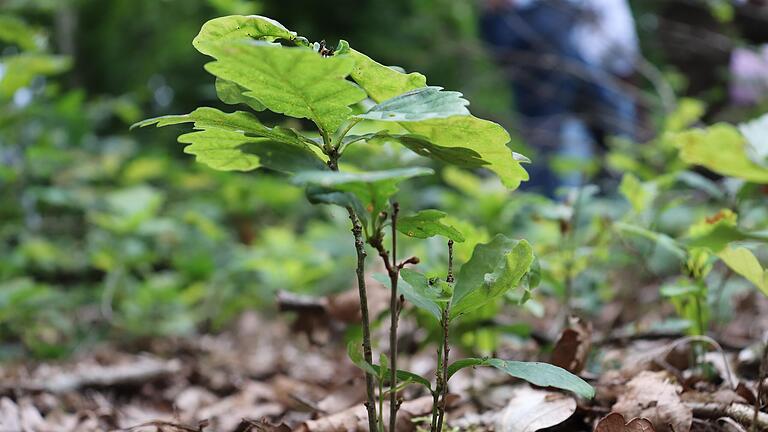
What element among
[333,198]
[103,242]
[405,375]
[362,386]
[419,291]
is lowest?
[103,242]

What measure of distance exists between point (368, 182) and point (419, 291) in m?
0.19

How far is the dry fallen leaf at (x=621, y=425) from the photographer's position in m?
0.79

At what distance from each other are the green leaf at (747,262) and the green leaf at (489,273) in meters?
0.27

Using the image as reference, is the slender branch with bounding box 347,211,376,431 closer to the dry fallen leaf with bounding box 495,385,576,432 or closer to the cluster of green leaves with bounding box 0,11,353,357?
the dry fallen leaf with bounding box 495,385,576,432

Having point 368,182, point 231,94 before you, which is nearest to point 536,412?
point 368,182

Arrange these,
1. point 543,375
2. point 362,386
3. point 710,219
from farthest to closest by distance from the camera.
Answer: point 362,386, point 710,219, point 543,375

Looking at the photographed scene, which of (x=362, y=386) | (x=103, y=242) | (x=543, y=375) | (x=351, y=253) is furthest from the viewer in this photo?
(x=103, y=242)

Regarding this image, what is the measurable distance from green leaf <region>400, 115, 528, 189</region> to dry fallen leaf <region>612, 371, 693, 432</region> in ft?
1.34

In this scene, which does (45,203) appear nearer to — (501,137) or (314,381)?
(314,381)

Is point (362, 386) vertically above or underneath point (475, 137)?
underneath

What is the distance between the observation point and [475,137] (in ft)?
2.24

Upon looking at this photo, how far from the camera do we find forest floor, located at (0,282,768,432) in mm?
910

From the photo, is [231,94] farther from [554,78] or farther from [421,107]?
[554,78]

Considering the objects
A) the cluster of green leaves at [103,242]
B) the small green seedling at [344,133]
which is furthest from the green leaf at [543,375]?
the cluster of green leaves at [103,242]
